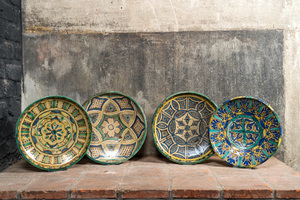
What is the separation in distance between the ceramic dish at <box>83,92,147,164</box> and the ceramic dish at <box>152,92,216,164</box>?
16 centimetres

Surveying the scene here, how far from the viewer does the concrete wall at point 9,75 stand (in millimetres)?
2213

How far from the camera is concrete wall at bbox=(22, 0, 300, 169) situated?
249cm

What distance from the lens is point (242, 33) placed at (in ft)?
8.20

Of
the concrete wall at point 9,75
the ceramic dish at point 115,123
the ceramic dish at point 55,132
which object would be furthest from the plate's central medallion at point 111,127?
the concrete wall at point 9,75

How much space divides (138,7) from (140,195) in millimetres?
1617

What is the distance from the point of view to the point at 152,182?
183cm

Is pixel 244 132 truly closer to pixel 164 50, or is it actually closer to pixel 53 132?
pixel 164 50

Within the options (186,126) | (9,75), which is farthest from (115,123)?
(9,75)

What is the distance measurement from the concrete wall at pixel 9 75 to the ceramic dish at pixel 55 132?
247 millimetres

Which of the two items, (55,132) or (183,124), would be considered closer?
(55,132)

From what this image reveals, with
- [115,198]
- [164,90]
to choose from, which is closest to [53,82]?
[164,90]

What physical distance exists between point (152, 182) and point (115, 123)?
0.73m

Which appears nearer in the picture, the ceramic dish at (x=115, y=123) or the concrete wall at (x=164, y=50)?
the ceramic dish at (x=115, y=123)

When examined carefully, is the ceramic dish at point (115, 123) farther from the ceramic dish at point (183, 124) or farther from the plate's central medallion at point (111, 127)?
the ceramic dish at point (183, 124)
